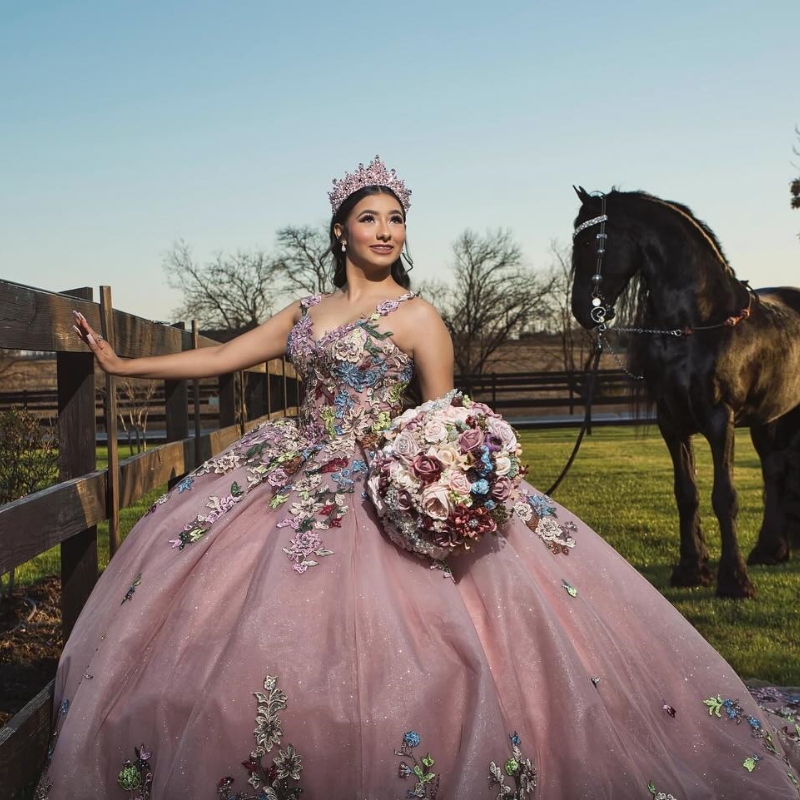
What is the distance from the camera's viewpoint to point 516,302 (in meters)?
36.4

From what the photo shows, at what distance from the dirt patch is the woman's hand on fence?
1.25 metres

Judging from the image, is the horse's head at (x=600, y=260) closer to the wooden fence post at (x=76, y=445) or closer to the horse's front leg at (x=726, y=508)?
the horse's front leg at (x=726, y=508)

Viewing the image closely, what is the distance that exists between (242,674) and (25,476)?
11.3ft

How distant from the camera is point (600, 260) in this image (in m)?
6.08

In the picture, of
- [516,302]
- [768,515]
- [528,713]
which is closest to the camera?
[528,713]

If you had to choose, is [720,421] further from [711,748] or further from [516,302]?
[516,302]

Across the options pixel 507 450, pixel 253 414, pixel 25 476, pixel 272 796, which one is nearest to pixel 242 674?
pixel 272 796

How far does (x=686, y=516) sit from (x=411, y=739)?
438 cm

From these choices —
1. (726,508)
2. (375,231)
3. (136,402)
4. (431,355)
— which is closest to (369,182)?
(375,231)

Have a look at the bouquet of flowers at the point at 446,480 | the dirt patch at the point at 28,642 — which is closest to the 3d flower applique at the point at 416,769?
the bouquet of flowers at the point at 446,480

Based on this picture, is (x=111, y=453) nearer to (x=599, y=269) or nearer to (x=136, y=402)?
(x=599, y=269)

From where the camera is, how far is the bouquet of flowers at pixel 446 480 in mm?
2808

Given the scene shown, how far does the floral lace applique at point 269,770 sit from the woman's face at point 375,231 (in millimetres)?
1846

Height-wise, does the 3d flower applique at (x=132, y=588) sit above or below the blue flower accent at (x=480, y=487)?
below
